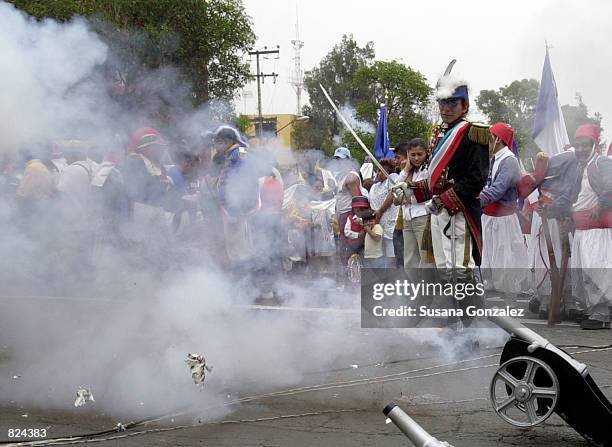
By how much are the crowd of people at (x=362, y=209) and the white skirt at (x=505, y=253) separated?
2 centimetres

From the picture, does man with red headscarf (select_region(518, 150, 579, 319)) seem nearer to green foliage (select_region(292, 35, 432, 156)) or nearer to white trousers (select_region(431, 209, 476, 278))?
white trousers (select_region(431, 209, 476, 278))

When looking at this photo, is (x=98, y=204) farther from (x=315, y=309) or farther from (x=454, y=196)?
(x=454, y=196)

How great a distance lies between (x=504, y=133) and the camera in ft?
28.7

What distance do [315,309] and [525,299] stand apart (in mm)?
3590

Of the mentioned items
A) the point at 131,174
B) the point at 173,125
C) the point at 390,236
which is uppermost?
the point at 173,125

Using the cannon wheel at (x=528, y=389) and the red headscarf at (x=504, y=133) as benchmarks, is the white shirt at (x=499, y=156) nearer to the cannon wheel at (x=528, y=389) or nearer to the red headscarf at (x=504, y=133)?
the red headscarf at (x=504, y=133)

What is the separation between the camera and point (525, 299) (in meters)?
10.4

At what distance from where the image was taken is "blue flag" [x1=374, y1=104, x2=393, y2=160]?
423 inches

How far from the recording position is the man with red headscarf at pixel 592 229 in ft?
26.4

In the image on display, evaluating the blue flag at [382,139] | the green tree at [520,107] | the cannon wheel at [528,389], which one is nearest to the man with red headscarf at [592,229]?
the green tree at [520,107]

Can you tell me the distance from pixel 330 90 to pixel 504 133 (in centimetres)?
751

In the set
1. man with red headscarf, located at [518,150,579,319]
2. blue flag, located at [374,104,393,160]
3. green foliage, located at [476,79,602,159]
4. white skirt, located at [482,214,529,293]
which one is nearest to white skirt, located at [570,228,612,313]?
man with red headscarf, located at [518,150,579,319]

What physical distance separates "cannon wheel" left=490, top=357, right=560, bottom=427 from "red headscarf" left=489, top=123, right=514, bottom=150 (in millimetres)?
4802

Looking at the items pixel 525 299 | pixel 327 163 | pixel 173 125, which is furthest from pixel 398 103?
pixel 173 125
